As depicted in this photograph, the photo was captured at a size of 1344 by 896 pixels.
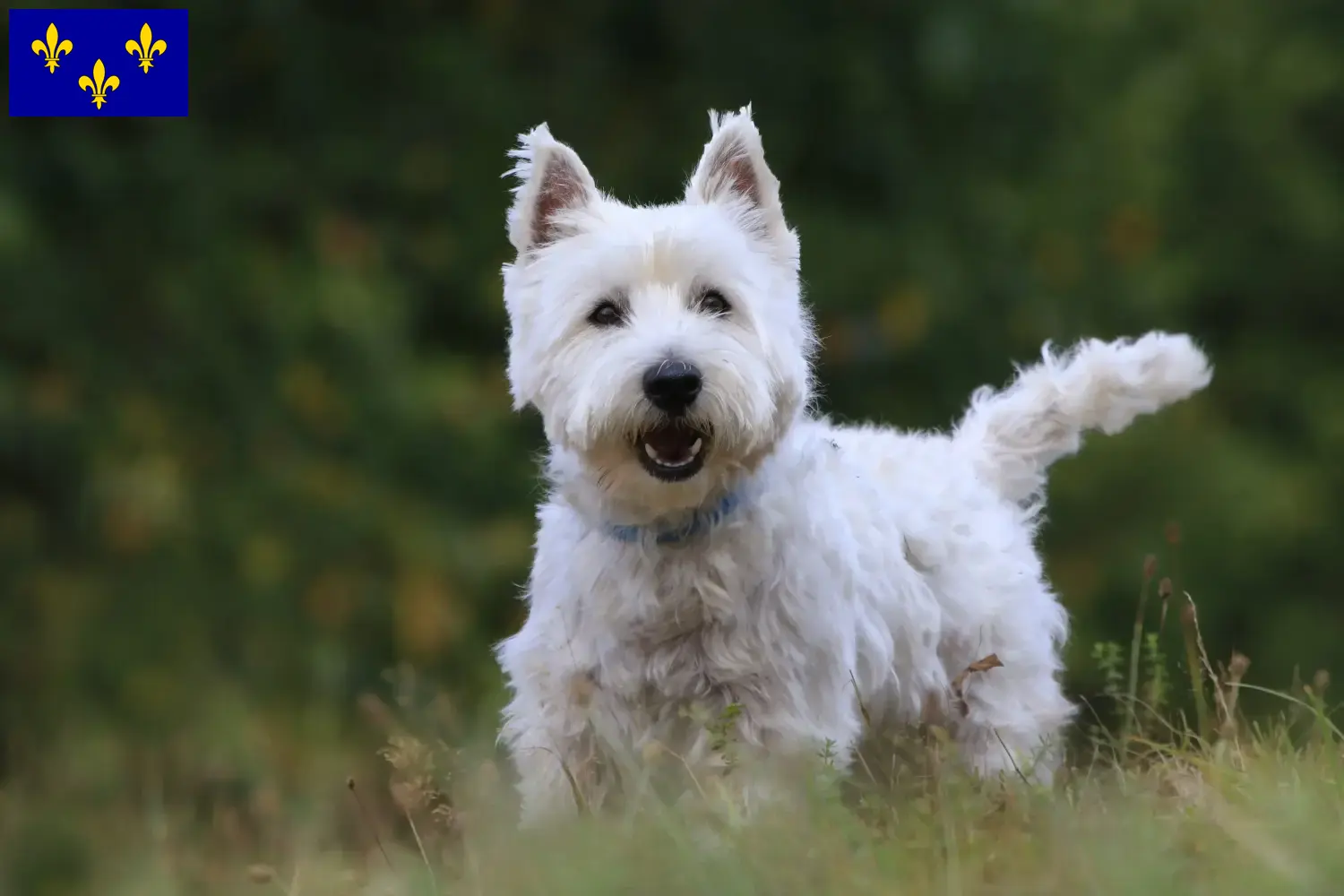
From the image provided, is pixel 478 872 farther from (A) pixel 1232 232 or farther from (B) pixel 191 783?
(A) pixel 1232 232

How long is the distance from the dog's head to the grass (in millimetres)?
778

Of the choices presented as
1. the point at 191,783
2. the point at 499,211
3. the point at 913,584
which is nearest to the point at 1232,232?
the point at 499,211

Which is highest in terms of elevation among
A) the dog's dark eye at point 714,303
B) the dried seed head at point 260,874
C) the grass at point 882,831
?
the dog's dark eye at point 714,303

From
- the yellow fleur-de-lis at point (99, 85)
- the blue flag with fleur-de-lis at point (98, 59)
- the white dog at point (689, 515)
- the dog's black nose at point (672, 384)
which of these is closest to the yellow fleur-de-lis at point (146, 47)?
the blue flag with fleur-de-lis at point (98, 59)

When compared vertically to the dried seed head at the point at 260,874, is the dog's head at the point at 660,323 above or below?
above

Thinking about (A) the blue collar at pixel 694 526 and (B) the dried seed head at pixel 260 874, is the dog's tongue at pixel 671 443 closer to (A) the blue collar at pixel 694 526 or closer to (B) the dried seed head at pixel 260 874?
(A) the blue collar at pixel 694 526

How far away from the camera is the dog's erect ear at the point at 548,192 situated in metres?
5.57

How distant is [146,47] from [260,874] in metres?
6.98

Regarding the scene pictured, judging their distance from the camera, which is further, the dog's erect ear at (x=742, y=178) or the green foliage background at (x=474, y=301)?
the green foliage background at (x=474, y=301)

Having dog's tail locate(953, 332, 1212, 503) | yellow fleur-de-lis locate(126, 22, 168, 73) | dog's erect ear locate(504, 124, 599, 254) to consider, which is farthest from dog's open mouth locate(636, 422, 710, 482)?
yellow fleur-de-lis locate(126, 22, 168, 73)

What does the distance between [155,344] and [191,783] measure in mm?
4696

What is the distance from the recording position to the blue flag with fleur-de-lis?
34.3 ft

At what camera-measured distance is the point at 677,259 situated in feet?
17.3

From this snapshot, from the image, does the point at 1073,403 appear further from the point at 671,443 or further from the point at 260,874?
the point at 260,874
